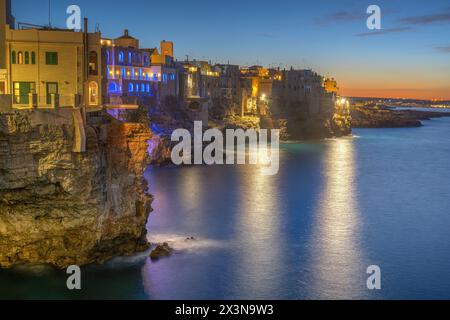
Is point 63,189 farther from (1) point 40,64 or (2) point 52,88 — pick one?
(1) point 40,64

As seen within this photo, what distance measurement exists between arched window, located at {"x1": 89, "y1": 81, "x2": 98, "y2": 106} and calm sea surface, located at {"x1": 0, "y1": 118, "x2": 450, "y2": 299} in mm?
6575

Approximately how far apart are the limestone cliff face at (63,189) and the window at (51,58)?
4908mm

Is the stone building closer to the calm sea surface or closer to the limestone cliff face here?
the calm sea surface

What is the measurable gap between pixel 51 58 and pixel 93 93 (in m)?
2.28

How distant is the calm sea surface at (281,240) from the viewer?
1838cm

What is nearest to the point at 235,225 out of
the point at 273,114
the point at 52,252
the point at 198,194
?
the point at 198,194

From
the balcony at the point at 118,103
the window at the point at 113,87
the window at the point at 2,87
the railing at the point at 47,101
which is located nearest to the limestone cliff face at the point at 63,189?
the railing at the point at 47,101

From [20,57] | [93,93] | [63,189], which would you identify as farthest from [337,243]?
[20,57]

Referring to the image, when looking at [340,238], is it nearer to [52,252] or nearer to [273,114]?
[52,252]

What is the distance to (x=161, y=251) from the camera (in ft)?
68.0

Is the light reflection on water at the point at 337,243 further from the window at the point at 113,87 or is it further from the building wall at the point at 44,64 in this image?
the window at the point at 113,87

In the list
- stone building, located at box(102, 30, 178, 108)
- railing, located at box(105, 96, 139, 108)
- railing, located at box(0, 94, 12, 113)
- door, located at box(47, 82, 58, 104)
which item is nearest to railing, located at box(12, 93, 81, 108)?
door, located at box(47, 82, 58, 104)

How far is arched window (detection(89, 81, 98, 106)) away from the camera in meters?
22.2
